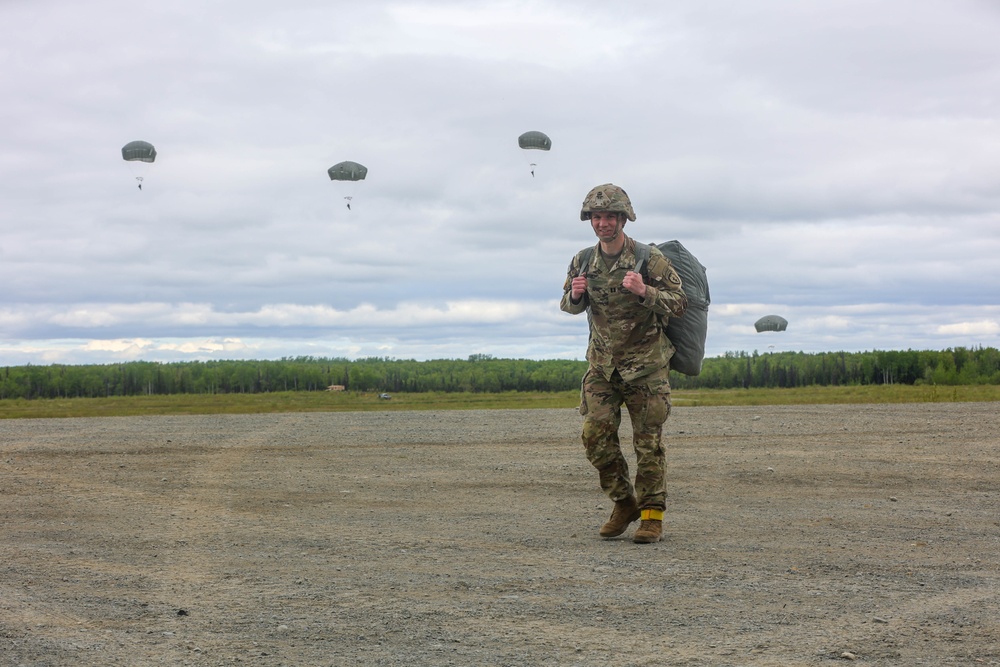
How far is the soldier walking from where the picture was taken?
25.2 feet

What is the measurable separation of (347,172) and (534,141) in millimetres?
11052

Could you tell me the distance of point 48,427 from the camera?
22188 mm

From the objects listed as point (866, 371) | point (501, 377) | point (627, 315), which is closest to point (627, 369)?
point (627, 315)

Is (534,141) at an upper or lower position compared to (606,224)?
upper

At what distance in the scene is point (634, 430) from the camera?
7.84 metres

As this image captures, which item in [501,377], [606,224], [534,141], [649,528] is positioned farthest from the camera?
[501,377]

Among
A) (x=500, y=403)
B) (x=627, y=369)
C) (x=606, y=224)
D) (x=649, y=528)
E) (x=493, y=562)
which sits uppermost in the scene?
(x=606, y=224)

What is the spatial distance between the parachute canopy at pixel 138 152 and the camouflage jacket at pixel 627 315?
54.2 metres

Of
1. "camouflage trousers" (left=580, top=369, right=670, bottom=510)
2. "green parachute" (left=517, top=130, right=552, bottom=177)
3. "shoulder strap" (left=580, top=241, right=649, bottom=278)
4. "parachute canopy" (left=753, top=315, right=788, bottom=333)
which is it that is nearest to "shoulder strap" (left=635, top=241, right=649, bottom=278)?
"shoulder strap" (left=580, top=241, right=649, bottom=278)

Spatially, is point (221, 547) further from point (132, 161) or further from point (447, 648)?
point (132, 161)

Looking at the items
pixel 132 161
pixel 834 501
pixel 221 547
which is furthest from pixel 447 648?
pixel 132 161

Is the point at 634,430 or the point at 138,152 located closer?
the point at 634,430

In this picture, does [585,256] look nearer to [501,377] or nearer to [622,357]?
[622,357]

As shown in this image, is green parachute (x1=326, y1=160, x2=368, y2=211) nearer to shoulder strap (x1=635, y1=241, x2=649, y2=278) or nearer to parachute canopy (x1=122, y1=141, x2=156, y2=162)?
parachute canopy (x1=122, y1=141, x2=156, y2=162)
